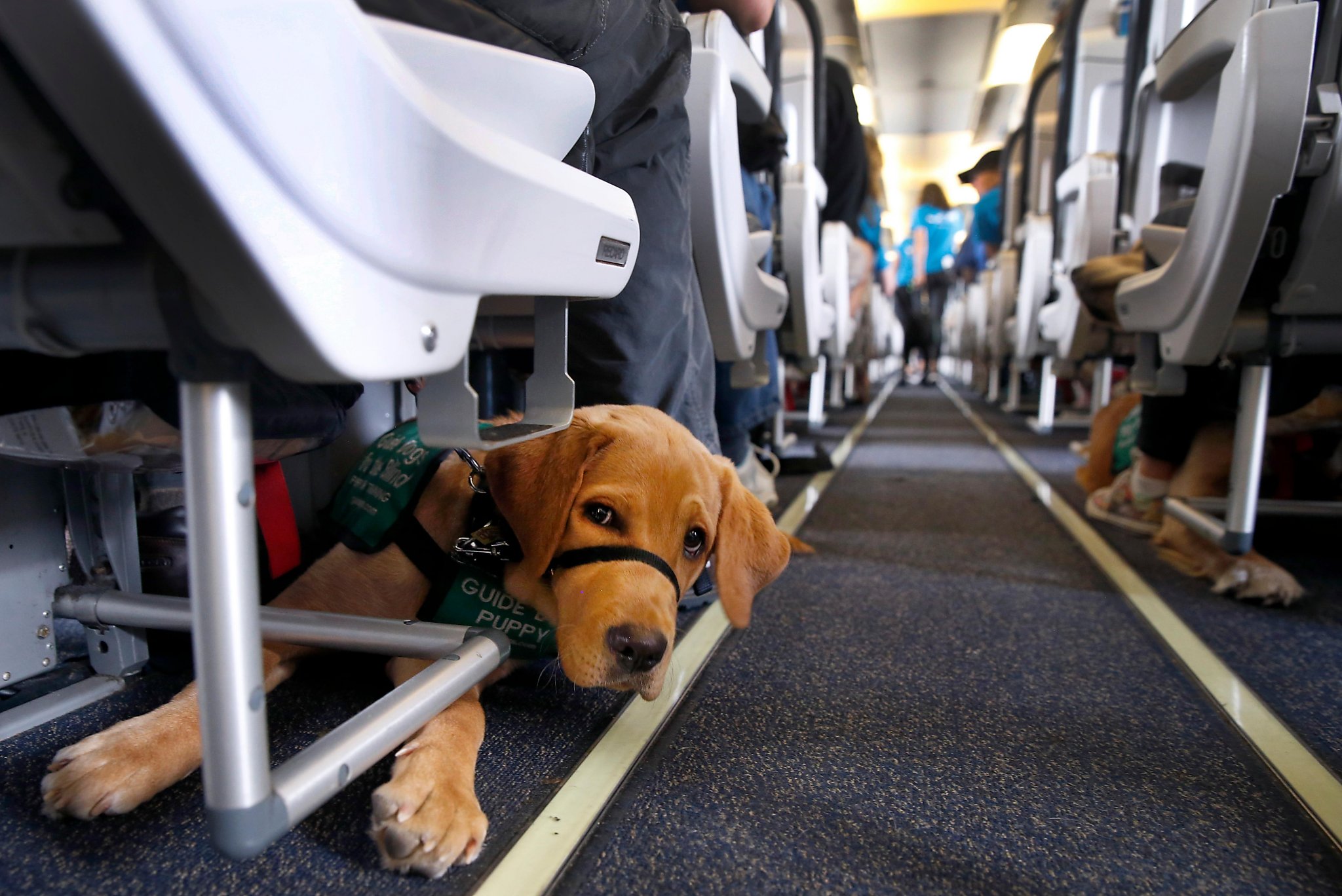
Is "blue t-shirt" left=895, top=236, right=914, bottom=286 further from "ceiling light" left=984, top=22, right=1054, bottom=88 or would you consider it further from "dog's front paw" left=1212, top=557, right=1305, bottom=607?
"dog's front paw" left=1212, top=557, right=1305, bottom=607

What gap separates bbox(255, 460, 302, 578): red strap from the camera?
133cm

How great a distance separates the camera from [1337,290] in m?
1.58

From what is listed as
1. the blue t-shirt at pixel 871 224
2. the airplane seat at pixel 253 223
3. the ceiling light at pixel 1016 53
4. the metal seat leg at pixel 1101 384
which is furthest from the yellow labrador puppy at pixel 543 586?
the ceiling light at pixel 1016 53

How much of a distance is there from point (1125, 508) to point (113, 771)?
268 centimetres

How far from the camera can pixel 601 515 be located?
0.99 m

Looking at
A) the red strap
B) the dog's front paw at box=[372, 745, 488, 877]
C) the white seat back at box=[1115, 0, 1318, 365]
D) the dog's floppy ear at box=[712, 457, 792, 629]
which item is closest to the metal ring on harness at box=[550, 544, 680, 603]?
the dog's floppy ear at box=[712, 457, 792, 629]

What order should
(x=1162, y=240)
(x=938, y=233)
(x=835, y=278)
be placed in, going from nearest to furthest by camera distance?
(x=1162, y=240) < (x=835, y=278) < (x=938, y=233)

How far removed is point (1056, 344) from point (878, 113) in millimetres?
12776

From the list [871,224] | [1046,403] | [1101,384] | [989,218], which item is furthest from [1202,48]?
[989,218]

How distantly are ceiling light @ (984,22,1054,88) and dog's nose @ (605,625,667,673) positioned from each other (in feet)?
34.5

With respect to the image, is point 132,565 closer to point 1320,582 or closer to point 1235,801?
point 1235,801

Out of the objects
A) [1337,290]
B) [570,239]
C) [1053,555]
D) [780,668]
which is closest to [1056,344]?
[1053,555]

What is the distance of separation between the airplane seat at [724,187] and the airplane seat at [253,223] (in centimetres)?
95

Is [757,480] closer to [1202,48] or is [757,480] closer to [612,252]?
[1202,48]
